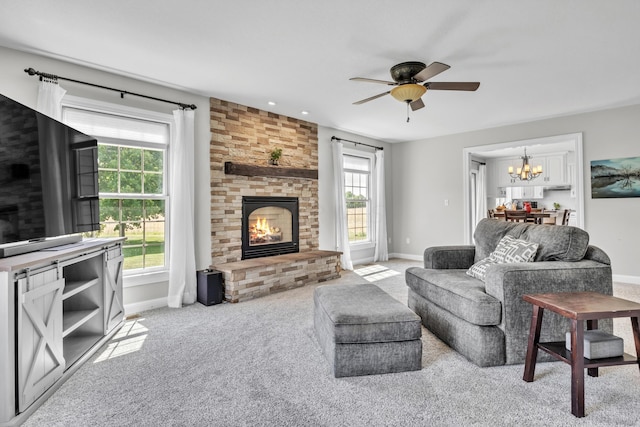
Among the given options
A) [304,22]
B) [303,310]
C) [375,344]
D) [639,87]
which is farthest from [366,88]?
[639,87]

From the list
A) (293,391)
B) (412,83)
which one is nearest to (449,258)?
(412,83)

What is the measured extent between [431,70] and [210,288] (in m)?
3.10

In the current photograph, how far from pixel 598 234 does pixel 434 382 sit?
4436 mm

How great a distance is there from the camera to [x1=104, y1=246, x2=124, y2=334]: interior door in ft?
9.12

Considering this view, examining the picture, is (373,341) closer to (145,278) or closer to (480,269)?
(480,269)

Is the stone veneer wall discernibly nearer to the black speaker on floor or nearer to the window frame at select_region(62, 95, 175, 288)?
the black speaker on floor

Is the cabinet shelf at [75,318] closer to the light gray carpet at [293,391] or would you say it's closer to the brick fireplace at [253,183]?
the light gray carpet at [293,391]

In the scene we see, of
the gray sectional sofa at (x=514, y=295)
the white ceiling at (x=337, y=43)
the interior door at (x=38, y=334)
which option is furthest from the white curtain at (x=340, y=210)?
the interior door at (x=38, y=334)

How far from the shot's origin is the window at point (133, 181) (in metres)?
3.44

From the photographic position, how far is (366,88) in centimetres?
395

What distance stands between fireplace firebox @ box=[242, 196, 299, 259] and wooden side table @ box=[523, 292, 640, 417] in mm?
3427

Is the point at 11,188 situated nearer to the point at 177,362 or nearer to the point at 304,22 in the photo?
the point at 177,362

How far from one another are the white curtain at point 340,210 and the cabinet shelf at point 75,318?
A: 3.82m

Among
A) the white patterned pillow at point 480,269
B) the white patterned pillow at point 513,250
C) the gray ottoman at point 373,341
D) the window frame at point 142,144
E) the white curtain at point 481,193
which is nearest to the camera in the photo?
the gray ottoman at point 373,341
